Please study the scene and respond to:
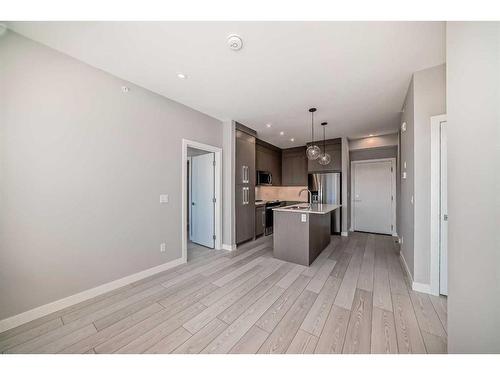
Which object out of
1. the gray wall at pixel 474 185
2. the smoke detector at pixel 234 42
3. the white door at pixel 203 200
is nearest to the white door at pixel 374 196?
the white door at pixel 203 200

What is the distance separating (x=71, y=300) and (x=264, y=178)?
4373 mm

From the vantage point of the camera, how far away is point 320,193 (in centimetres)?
524

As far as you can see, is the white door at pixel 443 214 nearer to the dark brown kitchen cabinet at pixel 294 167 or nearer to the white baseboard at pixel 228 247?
the white baseboard at pixel 228 247

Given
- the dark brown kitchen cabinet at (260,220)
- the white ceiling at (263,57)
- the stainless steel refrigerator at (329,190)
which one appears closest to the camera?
the white ceiling at (263,57)

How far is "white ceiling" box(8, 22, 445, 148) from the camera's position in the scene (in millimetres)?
1588

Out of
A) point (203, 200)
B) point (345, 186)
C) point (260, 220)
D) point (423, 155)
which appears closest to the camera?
point (423, 155)

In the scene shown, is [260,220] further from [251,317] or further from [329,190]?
[251,317]

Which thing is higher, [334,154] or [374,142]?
[374,142]

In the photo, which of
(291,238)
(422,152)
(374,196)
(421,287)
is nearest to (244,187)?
(291,238)

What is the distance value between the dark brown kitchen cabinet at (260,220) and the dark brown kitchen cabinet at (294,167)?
5.48ft

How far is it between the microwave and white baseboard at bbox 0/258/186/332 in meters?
3.19

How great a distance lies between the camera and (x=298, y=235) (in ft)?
10.0

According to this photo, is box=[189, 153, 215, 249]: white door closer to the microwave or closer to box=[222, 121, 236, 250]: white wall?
box=[222, 121, 236, 250]: white wall

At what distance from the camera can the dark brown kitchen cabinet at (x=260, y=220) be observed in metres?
4.64
